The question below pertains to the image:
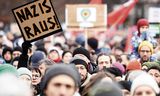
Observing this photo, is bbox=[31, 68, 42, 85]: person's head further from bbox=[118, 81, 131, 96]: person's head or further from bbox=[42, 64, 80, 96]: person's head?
bbox=[42, 64, 80, 96]: person's head

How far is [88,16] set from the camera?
859 inches

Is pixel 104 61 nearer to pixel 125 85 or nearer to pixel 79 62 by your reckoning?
pixel 79 62

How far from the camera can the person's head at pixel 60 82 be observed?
293 inches

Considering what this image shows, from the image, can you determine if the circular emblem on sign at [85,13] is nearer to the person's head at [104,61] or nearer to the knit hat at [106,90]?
the person's head at [104,61]

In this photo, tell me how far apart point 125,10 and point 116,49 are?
11.8 feet

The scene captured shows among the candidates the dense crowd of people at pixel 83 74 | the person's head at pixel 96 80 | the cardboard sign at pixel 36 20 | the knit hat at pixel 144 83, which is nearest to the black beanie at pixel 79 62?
the dense crowd of people at pixel 83 74

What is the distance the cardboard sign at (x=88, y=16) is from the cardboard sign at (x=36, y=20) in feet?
30.0

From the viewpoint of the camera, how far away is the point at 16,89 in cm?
619

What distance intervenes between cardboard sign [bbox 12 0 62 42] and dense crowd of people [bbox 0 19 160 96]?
196mm

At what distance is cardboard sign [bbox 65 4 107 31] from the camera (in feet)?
70.8

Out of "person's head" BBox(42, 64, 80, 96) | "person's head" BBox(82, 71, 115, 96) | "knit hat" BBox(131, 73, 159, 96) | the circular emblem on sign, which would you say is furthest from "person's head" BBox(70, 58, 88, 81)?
the circular emblem on sign

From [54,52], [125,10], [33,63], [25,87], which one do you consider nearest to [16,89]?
[25,87]

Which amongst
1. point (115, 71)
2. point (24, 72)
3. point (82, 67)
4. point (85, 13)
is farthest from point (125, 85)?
point (85, 13)

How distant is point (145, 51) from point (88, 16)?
6700mm
